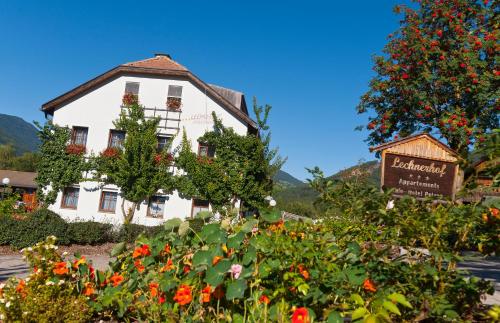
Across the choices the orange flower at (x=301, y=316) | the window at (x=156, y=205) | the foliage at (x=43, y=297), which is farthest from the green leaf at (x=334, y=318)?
the window at (x=156, y=205)

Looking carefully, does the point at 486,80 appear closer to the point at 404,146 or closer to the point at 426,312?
the point at 404,146

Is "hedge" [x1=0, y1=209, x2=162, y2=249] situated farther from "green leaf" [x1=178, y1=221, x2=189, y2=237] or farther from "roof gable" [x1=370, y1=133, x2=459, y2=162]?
"green leaf" [x1=178, y1=221, x2=189, y2=237]

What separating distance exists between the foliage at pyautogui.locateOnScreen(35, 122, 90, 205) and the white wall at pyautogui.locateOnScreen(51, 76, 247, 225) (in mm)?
455

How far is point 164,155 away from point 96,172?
3714 mm

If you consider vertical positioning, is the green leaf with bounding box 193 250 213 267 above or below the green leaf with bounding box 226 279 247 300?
above

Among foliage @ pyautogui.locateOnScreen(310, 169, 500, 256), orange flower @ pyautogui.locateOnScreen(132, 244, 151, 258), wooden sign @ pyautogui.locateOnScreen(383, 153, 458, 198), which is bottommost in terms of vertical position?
orange flower @ pyautogui.locateOnScreen(132, 244, 151, 258)

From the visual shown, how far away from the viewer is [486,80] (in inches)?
538

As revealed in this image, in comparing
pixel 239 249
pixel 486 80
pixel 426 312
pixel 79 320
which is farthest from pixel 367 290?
pixel 486 80

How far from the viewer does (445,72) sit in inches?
572

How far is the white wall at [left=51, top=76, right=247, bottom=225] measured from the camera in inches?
742

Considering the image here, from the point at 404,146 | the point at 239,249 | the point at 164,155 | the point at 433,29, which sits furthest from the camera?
the point at 164,155

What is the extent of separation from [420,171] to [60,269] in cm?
739

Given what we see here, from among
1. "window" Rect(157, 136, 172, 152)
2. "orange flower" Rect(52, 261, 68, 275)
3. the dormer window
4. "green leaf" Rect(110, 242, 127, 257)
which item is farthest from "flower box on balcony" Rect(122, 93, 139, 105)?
"orange flower" Rect(52, 261, 68, 275)

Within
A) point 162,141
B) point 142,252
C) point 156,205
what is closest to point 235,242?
point 142,252
